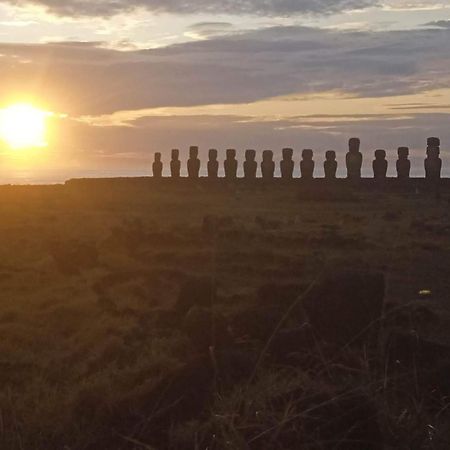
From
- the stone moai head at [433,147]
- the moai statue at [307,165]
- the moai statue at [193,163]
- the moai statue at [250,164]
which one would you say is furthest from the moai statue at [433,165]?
the moai statue at [193,163]

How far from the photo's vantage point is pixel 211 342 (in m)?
10.4

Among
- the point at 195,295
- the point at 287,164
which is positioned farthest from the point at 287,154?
the point at 195,295

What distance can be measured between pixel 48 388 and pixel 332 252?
14.0 metres

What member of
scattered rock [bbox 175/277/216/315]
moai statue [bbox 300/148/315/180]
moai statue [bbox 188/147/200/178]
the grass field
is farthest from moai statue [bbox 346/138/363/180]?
scattered rock [bbox 175/277/216/315]

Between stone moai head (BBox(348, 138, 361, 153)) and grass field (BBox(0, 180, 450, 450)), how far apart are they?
31647mm

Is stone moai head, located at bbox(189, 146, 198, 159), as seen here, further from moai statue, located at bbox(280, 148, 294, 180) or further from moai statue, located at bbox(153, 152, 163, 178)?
moai statue, located at bbox(280, 148, 294, 180)

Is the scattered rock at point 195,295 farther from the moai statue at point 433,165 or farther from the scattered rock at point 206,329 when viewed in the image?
the moai statue at point 433,165

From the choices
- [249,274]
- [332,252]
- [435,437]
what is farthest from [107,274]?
[435,437]

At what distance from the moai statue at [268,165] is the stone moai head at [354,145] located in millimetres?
7775

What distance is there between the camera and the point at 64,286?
18.4 m

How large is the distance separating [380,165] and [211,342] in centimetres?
5547

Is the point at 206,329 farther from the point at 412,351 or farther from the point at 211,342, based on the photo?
the point at 412,351

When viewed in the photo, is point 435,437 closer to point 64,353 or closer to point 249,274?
point 64,353

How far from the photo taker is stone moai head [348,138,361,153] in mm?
66188
